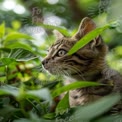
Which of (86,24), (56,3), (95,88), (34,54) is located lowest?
(95,88)

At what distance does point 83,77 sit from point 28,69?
0.28m

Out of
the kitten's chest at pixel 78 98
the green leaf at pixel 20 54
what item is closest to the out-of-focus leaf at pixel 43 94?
the green leaf at pixel 20 54

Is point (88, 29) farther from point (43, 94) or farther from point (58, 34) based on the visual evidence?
point (43, 94)

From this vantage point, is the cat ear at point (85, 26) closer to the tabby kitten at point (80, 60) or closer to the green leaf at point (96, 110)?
the tabby kitten at point (80, 60)

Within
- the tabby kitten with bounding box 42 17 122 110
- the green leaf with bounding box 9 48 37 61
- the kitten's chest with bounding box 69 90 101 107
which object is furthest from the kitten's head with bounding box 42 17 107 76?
the green leaf with bounding box 9 48 37 61

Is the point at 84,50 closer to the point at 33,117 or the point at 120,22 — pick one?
the point at 120,22

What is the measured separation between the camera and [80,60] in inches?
67.0

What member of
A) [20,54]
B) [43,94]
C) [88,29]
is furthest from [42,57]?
[43,94]

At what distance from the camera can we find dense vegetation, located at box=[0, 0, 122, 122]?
2.06 ft

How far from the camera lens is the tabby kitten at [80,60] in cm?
158

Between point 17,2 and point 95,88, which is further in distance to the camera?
point 17,2

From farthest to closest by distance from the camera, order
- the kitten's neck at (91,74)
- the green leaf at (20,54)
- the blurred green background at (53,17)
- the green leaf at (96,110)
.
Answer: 1. the kitten's neck at (91,74)
2. the blurred green background at (53,17)
3. the green leaf at (20,54)
4. the green leaf at (96,110)

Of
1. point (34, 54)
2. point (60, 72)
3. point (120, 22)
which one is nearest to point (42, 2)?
point (60, 72)

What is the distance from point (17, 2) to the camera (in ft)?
6.89
